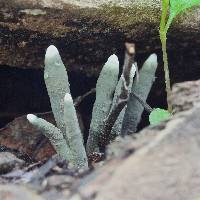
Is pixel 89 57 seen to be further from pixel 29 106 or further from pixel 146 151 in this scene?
pixel 146 151

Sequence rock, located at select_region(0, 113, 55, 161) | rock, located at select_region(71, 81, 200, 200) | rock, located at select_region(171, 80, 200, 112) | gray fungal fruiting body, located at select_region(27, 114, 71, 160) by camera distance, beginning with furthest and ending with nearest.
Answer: rock, located at select_region(0, 113, 55, 161), gray fungal fruiting body, located at select_region(27, 114, 71, 160), rock, located at select_region(171, 80, 200, 112), rock, located at select_region(71, 81, 200, 200)

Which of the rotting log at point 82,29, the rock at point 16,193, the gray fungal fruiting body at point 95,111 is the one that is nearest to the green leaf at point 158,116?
the gray fungal fruiting body at point 95,111

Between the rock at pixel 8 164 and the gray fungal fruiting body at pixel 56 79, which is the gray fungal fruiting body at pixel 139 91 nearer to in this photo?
the gray fungal fruiting body at pixel 56 79

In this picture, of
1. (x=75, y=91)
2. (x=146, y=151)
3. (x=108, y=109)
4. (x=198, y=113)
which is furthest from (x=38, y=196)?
(x=75, y=91)

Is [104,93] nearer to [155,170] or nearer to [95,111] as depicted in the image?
[95,111]

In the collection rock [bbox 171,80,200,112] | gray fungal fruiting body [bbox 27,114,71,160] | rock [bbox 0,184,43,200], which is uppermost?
rock [bbox 171,80,200,112]

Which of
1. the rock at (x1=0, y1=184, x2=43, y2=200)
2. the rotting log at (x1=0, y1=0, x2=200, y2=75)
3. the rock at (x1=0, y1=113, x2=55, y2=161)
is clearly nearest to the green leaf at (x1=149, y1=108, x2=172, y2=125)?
the rotting log at (x1=0, y1=0, x2=200, y2=75)

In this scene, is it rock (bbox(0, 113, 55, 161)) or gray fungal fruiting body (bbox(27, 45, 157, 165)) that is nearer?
gray fungal fruiting body (bbox(27, 45, 157, 165))

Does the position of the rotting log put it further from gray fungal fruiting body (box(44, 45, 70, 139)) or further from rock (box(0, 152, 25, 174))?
rock (box(0, 152, 25, 174))
